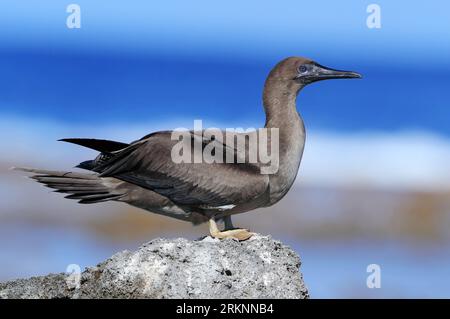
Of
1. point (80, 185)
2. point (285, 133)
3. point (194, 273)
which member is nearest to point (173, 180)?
point (80, 185)

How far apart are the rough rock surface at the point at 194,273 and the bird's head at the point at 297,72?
9.08 ft

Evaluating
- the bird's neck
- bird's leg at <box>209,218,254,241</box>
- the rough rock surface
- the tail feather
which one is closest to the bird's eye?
the bird's neck

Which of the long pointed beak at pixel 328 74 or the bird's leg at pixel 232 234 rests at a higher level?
the long pointed beak at pixel 328 74

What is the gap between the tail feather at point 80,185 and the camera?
1357 centimetres

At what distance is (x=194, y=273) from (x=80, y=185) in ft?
7.46

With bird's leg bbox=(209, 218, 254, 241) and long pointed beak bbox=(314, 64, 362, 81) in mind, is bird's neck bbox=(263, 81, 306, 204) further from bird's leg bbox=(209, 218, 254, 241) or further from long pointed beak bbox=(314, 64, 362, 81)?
bird's leg bbox=(209, 218, 254, 241)

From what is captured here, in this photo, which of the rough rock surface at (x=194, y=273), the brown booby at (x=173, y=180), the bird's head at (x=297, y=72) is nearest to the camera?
the rough rock surface at (x=194, y=273)

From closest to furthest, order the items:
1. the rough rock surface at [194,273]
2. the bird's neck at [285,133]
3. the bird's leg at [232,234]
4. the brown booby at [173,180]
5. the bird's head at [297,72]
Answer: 1. the rough rock surface at [194,273]
2. the bird's leg at [232,234]
3. the brown booby at [173,180]
4. the bird's neck at [285,133]
5. the bird's head at [297,72]

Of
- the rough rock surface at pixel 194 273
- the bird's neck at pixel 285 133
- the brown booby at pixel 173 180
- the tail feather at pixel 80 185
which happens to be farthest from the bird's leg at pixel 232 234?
the tail feather at pixel 80 185

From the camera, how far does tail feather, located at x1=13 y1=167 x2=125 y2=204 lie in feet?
44.5

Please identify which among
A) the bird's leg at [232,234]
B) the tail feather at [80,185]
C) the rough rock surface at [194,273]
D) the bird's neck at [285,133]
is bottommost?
the rough rock surface at [194,273]

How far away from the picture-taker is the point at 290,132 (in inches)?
559

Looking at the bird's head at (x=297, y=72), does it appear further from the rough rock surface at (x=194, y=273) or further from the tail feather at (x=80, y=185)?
the rough rock surface at (x=194, y=273)

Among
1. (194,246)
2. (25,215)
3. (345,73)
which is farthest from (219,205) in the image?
(25,215)
